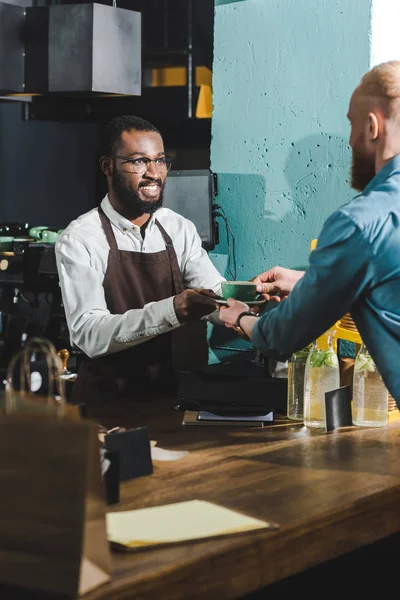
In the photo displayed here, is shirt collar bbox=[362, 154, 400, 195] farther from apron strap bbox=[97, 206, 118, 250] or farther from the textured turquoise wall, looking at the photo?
apron strap bbox=[97, 206, 118, 250]

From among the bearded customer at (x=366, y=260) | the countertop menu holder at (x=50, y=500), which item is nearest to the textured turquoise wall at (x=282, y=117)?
the bearded customer at (x=366, y=260)

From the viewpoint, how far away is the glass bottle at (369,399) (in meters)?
2.42

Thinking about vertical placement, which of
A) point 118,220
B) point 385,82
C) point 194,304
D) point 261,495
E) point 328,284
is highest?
point 385,82

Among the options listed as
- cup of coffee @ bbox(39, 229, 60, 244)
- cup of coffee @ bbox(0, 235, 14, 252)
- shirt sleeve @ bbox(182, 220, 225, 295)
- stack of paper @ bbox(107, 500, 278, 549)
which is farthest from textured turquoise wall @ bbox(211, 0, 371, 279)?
cup of coffee @ bbox(39, 229, 60, 244)

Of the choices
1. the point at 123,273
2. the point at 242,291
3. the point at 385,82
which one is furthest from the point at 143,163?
the point at 385,82

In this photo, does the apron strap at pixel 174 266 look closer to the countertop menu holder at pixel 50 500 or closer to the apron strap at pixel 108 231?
the apron strap at pixel 108 231

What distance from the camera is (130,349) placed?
9.93 feet

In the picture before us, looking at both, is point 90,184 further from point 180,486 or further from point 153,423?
point 180,486

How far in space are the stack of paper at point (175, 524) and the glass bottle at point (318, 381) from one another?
825 millimetres

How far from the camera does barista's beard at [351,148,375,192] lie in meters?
2.18

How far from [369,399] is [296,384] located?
0.21 m

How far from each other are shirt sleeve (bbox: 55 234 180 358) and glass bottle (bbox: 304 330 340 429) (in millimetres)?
494

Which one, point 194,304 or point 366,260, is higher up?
point 366,260

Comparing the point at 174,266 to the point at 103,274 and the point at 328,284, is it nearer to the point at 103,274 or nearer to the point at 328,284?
the point at 103,274
